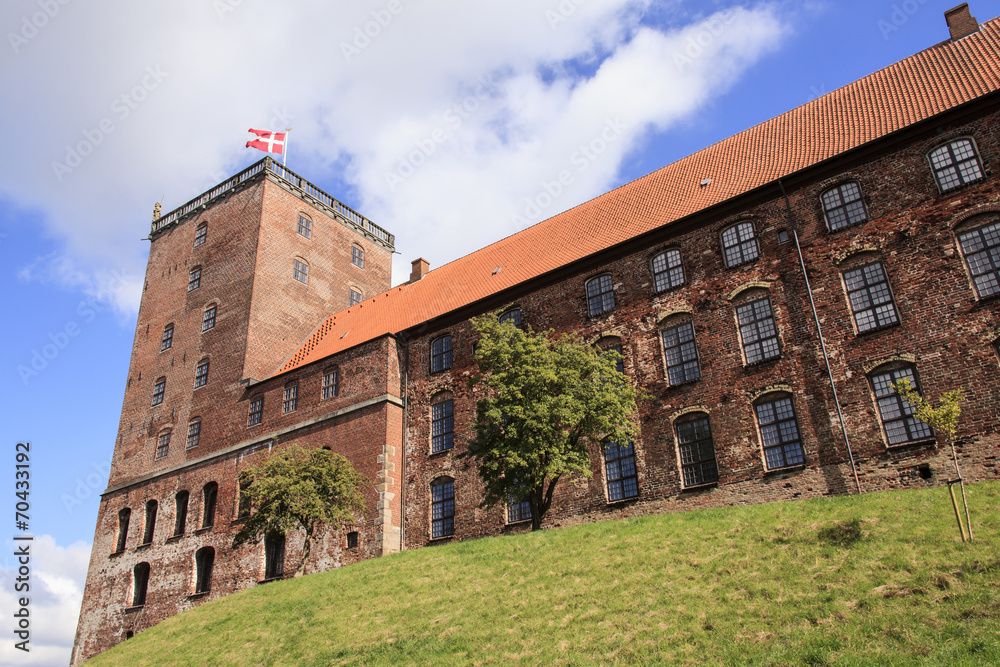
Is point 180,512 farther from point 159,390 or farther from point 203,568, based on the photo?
point 159,390

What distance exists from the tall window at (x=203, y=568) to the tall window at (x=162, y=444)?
21.4 ft

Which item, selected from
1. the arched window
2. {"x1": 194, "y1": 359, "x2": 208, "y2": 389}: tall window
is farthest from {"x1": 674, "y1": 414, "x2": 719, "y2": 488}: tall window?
the arched window

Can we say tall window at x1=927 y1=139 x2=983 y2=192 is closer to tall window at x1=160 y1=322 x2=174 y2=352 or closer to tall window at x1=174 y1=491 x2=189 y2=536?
tall window at x1=174 y1=491 x2=189 y2=536

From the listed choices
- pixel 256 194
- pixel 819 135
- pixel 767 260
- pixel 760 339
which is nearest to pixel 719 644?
pixel 760 339

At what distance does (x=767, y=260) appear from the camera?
2155 cm

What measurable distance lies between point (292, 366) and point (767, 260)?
70.0 feet

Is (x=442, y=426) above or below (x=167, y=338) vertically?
below

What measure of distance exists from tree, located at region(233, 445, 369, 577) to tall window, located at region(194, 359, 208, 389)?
10831mm

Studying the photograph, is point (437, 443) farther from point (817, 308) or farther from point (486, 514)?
point (817, 308)

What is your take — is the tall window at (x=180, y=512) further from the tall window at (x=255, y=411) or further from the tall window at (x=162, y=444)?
the tall window at (x=255, y=411)

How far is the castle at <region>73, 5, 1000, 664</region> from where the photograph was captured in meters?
18.6

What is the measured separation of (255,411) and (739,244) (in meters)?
21.6

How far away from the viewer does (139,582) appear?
109ft

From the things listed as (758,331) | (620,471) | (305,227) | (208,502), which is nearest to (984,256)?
(758,331)
